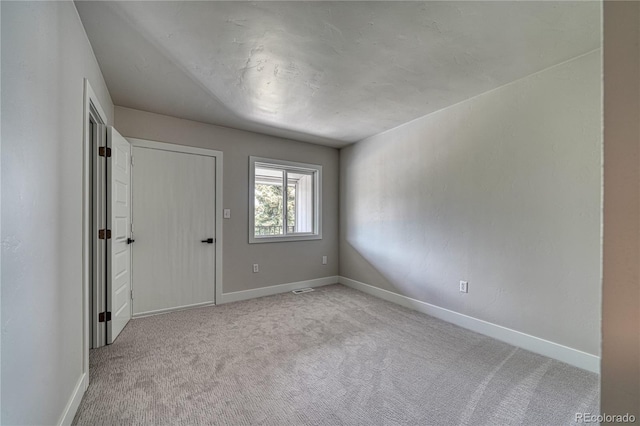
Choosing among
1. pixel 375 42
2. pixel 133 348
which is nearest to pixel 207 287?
pixel 133 348

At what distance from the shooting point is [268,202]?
4203 millimetres

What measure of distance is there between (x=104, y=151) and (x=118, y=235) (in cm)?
78

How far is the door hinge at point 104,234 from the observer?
2344 mm

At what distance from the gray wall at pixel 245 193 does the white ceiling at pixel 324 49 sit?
33 cm

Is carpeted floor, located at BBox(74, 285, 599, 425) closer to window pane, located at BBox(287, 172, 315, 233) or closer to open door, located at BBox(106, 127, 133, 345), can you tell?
open door, located at BBox(106, 127, 133, 345)

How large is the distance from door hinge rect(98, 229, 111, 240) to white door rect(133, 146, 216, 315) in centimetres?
71

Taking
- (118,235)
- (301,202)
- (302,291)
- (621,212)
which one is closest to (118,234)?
(118,235)

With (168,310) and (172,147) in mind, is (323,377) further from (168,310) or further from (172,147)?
(172,147)

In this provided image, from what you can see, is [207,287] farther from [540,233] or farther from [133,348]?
[540,233]

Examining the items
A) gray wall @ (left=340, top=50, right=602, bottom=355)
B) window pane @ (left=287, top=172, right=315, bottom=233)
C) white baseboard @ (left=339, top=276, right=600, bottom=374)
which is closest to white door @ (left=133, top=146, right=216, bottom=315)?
window pane @ (left=287, top=172, right=315, bottom=233)

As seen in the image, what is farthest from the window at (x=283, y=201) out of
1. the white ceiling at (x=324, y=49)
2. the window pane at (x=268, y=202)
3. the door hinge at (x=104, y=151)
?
the door hinge at (x=104, y=151)

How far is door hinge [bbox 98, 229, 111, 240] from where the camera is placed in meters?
2.34

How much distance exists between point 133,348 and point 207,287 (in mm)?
1176

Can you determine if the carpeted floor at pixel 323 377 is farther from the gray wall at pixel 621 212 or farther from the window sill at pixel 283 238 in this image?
the gray wall at pixel 621 212
